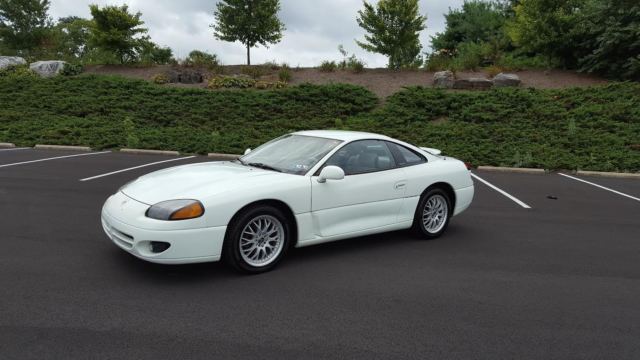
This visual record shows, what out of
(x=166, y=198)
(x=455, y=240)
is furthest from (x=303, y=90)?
(x=166, y=198)

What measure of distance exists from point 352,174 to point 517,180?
22.8 ft

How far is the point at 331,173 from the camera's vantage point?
495 cm

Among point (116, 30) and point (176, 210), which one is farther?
point (116, 30)

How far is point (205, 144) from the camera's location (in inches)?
573

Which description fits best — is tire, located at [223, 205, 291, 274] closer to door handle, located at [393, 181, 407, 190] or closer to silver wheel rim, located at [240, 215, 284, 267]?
silver wheel rim, located at [240, 215, 284, 267]

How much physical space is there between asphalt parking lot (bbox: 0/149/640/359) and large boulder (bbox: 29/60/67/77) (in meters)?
17.5

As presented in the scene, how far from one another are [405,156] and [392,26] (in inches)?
681

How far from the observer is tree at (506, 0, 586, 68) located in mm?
19859

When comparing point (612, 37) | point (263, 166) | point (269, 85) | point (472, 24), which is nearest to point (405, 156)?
point (263, 166)

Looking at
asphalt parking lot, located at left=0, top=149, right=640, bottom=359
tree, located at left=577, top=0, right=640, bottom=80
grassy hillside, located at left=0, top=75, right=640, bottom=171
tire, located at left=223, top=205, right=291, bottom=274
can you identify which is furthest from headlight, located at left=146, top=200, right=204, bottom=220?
tree, located at left=577, top=0, right=640, bottom=80

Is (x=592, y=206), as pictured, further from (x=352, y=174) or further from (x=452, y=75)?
(x=452, y=75)

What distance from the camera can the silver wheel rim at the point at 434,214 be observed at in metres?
6.19

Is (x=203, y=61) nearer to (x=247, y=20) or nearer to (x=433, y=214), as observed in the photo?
(x=247, y=20)

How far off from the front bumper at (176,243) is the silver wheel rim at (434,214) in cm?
273
